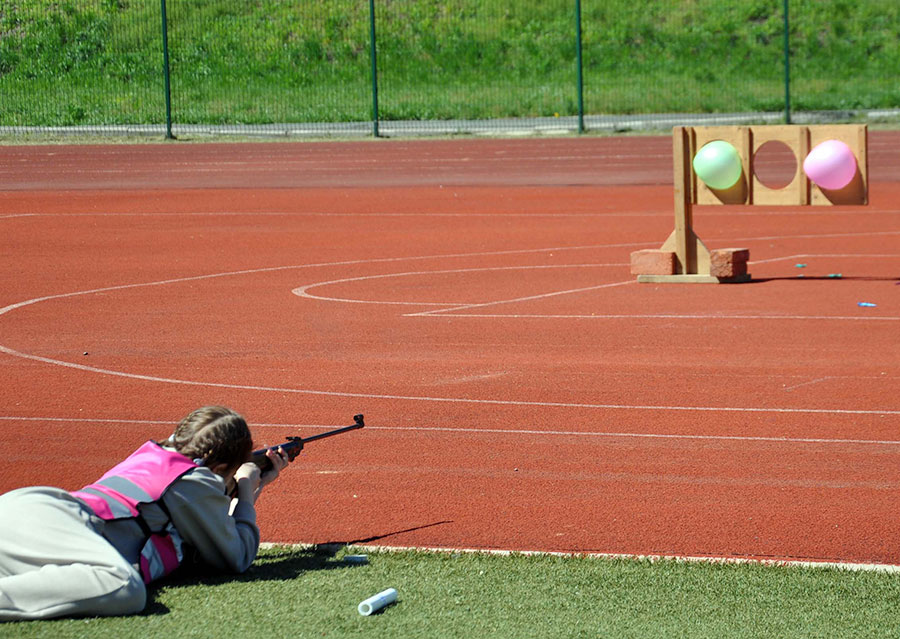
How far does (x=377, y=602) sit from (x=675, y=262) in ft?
32.8

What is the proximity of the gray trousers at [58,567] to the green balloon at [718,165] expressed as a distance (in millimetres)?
10405

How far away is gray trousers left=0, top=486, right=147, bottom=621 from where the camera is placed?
4949mm

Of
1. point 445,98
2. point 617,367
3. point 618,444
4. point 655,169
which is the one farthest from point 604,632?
point 445,98

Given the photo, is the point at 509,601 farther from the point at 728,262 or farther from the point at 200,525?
the point at 728,262

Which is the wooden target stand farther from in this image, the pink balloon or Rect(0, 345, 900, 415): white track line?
Rect(0, 345, 900, 415): white track line

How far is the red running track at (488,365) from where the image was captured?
6824 millimetres

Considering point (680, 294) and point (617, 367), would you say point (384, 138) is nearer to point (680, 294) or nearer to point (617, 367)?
point (680, 294)

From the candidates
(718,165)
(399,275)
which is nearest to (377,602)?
(718,165)

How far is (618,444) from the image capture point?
7996mm

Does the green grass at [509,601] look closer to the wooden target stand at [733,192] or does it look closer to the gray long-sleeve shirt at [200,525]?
the gray long-sleeve shirt at [200,525]

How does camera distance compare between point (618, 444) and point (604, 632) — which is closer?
point (604, 632)

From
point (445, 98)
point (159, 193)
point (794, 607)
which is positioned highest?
point (445, 98)

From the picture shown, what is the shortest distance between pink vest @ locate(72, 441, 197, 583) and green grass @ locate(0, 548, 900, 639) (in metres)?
0.12

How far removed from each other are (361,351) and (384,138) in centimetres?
2024
